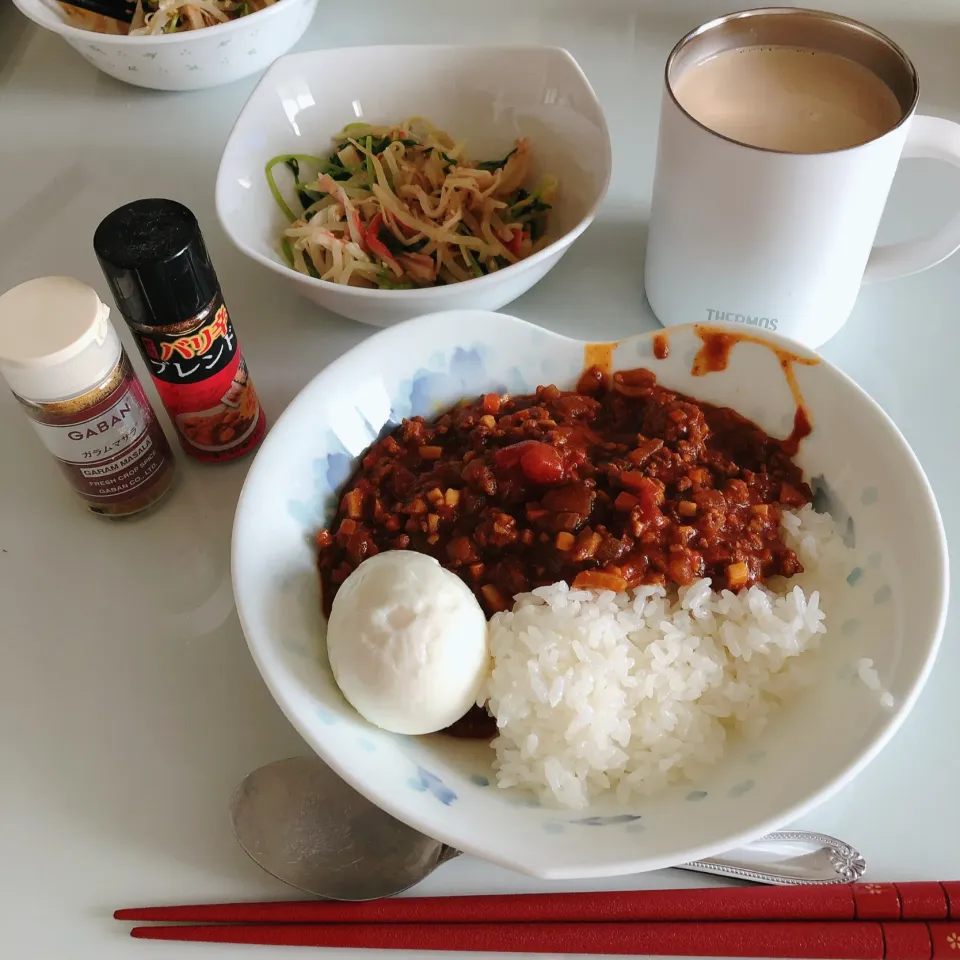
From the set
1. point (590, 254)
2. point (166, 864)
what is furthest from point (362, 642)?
point (590, 254)

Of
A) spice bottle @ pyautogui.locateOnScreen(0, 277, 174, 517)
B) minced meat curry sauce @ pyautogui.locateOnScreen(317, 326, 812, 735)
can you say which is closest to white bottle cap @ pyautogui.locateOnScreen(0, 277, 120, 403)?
spice bottle @ pyautogui.locateOnScreen(0, 277, 174, 517)

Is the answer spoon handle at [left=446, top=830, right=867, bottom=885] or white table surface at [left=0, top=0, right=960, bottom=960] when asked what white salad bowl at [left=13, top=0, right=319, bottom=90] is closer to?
white table surface at [left=0, top=0, right=960, bottom=960]

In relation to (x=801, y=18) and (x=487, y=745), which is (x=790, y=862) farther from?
(x=801, y=18)

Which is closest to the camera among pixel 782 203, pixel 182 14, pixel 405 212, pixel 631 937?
pixel 631 937

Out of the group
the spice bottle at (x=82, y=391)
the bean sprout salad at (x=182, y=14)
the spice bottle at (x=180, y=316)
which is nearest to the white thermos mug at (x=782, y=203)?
the spice bottle at (x=180, y=316)

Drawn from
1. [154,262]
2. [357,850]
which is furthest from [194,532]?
[357,850]

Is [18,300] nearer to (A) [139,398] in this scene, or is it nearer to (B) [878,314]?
(A) [139,398]
